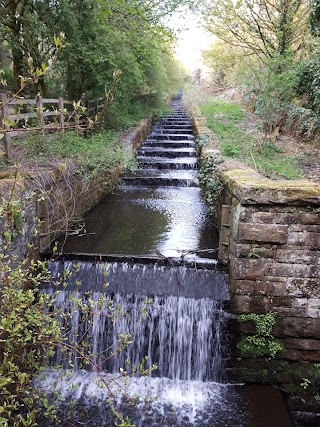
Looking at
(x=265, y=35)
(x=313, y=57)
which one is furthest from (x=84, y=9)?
(x=265, y=35)

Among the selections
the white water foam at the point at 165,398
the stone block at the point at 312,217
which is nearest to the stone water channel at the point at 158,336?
the white water foam at the point at 165,398

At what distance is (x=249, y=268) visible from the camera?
4.71 m

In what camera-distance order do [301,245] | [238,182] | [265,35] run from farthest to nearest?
[265,35], [238,182], [301,245]

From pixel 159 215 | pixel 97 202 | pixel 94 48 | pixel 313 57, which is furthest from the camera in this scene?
pixel 313 57

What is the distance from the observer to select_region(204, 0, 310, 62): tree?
12984 mm

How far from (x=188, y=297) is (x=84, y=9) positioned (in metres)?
7.59

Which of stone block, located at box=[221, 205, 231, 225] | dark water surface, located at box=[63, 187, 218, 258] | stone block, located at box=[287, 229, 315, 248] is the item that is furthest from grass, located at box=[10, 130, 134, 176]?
stone block, located at box=[287, 229, 315, 248]

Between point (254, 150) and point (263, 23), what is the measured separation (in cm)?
840

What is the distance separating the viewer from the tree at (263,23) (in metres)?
13.0

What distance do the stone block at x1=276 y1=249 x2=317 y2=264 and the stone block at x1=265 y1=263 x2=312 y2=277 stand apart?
2.5 inches

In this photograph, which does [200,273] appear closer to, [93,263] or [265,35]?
[93,263]

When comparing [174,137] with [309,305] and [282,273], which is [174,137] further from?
[309,305]

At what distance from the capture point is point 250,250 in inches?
184

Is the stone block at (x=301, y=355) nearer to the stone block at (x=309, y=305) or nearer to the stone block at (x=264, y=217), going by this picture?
the stone block at (x=309, y=305)
